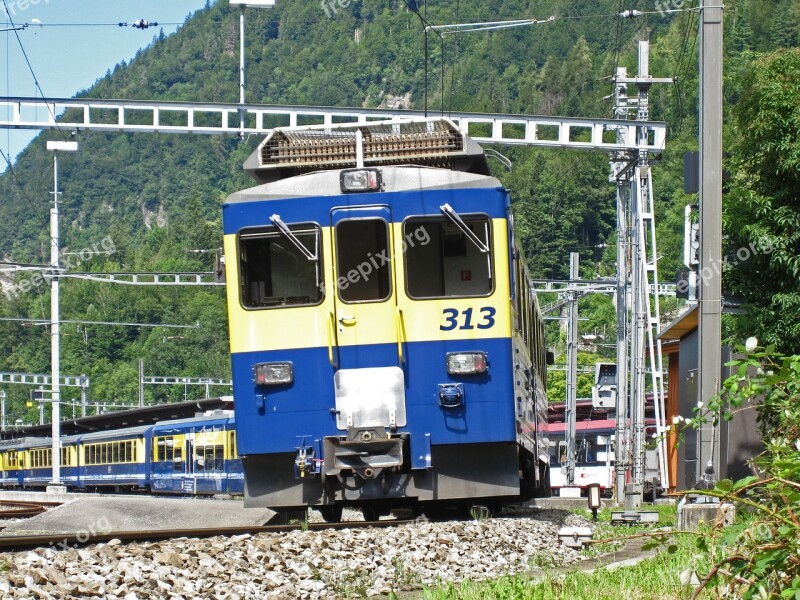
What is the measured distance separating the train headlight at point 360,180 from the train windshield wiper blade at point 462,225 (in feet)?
2.29

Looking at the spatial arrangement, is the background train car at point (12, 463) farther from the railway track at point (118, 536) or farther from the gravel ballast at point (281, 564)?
the gravel ballast at point (281, 564)

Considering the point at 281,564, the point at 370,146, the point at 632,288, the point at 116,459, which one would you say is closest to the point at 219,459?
the point at 116,459

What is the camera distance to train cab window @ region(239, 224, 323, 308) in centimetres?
1184

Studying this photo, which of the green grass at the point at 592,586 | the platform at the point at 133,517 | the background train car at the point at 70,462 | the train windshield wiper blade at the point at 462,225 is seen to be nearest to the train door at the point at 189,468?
the background train car at the point at 70,462

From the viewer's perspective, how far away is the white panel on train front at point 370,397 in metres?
11.5

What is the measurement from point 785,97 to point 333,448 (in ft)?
26.9

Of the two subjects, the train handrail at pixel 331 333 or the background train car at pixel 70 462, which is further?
the background train car at pixel 70 462

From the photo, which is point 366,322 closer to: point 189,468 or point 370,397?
point 370,397

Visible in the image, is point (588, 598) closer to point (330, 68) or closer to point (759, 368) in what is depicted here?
point (759, 368)

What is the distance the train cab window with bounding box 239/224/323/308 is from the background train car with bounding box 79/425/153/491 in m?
24.4

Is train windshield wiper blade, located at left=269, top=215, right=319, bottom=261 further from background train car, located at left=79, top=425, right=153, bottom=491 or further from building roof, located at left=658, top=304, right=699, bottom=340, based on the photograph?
background train car, located at left=79, top=425, right=153, bottom=491

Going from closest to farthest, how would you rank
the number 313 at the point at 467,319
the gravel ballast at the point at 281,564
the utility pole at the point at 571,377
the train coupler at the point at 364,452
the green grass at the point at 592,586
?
the green grass at the point at 592,586 < the gravel ballast at the point at 281,564 < the train coupler at the point at 364,452 < the number 313 at the point at 467,319 < the utility pole at the point at 571,377

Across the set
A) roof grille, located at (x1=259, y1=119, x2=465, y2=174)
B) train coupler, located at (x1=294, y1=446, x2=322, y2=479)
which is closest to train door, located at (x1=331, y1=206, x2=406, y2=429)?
train coupler, located at (x1=294, y1=446, x2=322, y2=479)

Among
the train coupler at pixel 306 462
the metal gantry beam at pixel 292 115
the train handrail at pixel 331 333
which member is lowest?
the train coupler at pixel 306 462
